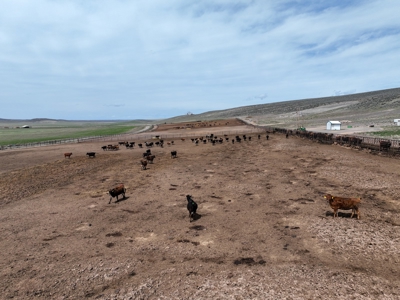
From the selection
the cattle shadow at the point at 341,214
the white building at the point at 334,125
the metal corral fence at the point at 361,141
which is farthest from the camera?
the white building at the point at 334,125

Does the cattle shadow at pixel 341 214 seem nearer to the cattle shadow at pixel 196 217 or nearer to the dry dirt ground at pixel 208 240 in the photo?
the dry dirt ground at pixel 208 240

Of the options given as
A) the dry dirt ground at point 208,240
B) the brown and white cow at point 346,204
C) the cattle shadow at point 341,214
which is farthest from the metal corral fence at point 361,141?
the brown and white cow at point 346,204

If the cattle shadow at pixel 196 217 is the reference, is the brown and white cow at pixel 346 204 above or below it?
above

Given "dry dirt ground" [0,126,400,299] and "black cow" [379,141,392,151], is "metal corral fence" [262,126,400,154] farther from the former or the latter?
"dry dirt ground" [0,126,400,299]

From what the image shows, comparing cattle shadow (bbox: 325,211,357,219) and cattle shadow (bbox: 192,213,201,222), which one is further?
cattle shadow (bbox: 192,213,201,222)

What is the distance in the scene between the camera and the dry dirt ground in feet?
25.7

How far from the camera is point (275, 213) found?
13.1m

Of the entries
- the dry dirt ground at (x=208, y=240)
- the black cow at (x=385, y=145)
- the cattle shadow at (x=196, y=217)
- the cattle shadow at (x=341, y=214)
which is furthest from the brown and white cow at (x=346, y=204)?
the black cow at (x=385, y=145)

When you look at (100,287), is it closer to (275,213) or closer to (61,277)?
(61,277)

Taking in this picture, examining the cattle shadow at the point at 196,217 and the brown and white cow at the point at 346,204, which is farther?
the cattle shadow at the point at 196,217

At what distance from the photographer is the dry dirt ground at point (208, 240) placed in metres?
7.85

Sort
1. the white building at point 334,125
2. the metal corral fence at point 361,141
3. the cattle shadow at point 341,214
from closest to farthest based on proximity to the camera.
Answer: the cattle shadow at point 341,214, the metal corral fence at point 361,141, the white building at point 334,125

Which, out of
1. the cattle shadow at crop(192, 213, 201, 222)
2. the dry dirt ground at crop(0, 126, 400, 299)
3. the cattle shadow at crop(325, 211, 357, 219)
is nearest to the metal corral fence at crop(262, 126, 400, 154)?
the dry dirt ground at crop(0, 126, 400, 299)

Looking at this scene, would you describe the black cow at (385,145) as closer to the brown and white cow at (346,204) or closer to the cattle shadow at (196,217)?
the brown and white cow at (346,204)
